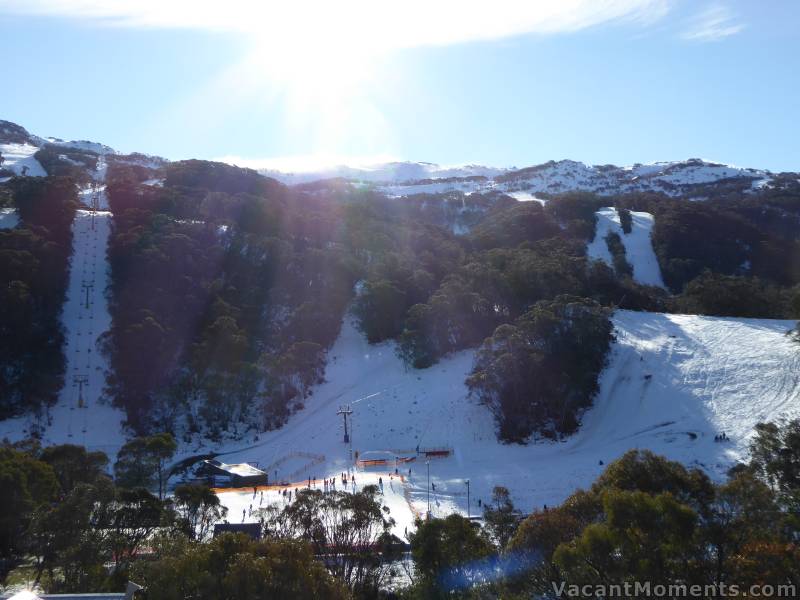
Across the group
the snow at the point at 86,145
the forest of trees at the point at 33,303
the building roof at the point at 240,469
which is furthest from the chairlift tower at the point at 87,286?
the snow at the point at 86,145

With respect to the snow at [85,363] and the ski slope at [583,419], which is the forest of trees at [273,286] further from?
the ski slope at [583,419]

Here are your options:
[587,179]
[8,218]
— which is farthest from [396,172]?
[8,218]

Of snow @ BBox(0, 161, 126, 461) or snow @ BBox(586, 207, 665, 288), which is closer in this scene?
snow @ BBox(0, 161, 126, 461)

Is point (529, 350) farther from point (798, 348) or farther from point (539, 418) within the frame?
point (798, 348)

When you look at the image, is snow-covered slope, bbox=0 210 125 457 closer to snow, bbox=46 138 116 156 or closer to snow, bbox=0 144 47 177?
snow, bbox=0 144 47 177

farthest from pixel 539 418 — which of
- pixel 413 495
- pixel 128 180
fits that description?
pixel 128 180

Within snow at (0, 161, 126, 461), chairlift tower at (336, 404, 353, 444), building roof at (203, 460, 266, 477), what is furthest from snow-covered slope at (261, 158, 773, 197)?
building roof at (203, 460, 266, 477)
